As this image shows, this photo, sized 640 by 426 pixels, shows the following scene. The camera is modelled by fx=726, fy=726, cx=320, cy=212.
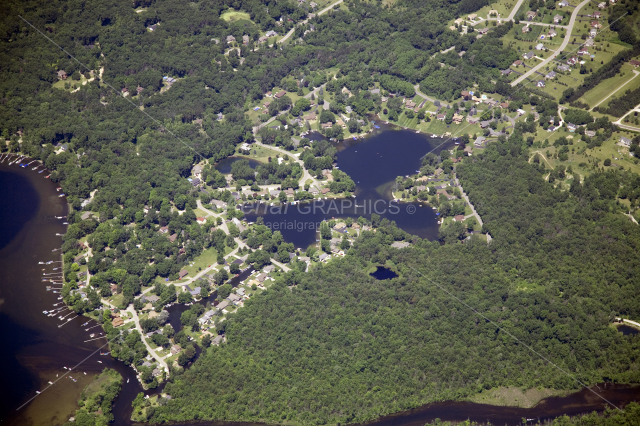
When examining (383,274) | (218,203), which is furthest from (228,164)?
(383,274)

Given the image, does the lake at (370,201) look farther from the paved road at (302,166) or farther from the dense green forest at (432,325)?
the dense green forest at (432,325)

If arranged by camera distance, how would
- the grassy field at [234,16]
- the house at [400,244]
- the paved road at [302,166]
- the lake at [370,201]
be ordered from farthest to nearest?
the grassy field at [234,16] < the paved road at [302,166] < the lake at [370,201] < the house at [400,244]

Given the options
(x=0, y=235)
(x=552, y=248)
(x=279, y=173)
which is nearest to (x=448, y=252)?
(x=552, y=248)

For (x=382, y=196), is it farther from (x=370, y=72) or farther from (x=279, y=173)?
(x=370, y=72)

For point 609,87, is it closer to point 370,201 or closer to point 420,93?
point 420,93

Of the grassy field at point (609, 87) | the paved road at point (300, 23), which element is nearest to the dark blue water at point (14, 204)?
the paved road at point (300, 23)

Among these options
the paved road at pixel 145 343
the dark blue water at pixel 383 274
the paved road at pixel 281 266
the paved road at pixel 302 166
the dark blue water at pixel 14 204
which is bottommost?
the dark blue water at pixel 14 204

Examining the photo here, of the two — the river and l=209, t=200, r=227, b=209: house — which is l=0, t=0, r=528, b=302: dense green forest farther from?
the river
